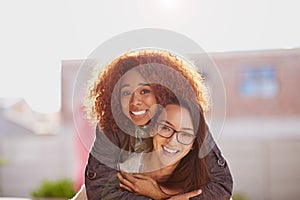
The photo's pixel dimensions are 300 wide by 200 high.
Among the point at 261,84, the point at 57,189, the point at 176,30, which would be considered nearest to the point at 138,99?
the point at 176,30

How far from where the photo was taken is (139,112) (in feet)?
3.69

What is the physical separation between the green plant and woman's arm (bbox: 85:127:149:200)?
1.75 meters

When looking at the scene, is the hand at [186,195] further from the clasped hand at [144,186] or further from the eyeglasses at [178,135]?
the eyeglasses at [178,135]

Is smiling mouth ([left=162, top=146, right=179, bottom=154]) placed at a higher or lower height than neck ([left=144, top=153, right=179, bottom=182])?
higher

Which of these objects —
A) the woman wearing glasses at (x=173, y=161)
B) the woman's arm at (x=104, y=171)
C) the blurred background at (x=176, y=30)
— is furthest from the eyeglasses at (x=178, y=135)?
the blurred background at (x=176, y=30)

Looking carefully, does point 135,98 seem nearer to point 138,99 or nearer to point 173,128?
point 138,99

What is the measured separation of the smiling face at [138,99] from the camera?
1124 millimetres

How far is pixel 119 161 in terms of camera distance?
1.13 metres

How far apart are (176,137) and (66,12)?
1.31 m

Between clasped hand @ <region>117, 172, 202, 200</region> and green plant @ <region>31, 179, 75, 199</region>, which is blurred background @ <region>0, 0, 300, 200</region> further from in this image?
clasped hand @ <region>117, 172, 202, 200</region>

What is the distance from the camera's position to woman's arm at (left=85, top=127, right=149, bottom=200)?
1134mm

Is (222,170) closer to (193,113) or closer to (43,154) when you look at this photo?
(193,113)

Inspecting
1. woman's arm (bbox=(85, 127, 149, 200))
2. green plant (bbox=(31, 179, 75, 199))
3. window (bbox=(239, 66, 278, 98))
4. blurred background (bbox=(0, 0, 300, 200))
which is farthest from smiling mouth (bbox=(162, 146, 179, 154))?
green plant (bbox=(31, 179, 75, 199))

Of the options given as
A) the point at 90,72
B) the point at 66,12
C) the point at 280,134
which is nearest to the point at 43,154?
the point at 66,12
